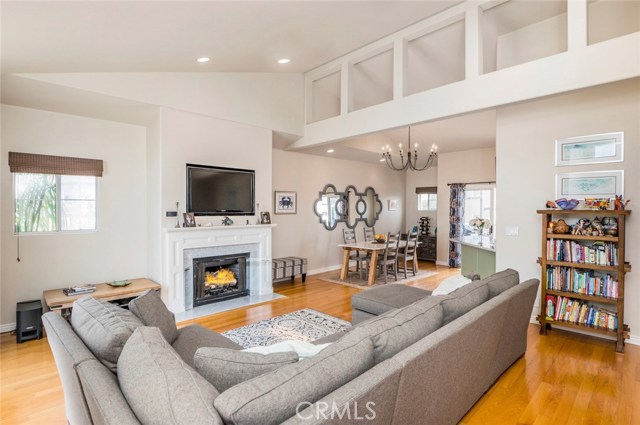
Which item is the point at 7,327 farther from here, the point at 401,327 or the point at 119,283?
the point at 401,327

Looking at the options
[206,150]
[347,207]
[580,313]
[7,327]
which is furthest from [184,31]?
[347,207]

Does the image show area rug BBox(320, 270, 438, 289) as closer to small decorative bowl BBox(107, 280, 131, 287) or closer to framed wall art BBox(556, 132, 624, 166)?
framed wall art BBox(556, 132, 624, 166)

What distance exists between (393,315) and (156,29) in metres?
3.03

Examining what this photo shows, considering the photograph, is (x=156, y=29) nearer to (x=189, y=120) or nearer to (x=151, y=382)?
(x=189, y=120)

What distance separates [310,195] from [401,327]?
5814 millimetres

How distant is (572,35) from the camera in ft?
10.5

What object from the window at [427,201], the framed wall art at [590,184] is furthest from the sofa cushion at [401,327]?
the window at [427,201]

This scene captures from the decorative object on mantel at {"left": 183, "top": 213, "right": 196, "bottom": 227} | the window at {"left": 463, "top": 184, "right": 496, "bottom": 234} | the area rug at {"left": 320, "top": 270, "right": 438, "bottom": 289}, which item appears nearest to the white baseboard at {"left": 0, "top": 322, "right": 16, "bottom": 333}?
the decorative object on mantel at {"left": 183, "top": 213, "right": 196, "bottom": 227}

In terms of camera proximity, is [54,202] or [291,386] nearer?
[291,386]

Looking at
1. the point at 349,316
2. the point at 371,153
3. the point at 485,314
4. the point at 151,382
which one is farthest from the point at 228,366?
the point at 371,153

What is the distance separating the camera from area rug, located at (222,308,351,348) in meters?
3.69

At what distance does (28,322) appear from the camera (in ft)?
12.0

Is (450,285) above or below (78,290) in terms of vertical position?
above

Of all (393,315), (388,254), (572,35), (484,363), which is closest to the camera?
(393,315)
